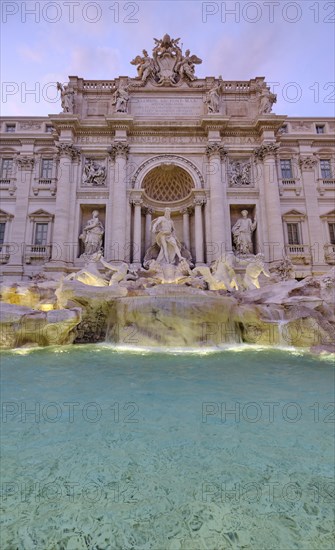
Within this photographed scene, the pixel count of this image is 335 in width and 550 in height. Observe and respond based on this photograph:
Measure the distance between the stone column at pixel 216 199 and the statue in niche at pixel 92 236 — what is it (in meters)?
6.54

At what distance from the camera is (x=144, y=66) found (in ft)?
63.5

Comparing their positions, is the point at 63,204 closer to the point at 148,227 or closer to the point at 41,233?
the point at 41,233

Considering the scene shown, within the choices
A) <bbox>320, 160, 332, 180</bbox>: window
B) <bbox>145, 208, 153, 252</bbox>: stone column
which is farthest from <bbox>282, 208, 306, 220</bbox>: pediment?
<bbox>145, 208, 153, 252</bbox>: stone column

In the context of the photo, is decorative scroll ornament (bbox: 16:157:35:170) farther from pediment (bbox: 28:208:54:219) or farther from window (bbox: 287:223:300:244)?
window (bbox: 287:223:300:244)

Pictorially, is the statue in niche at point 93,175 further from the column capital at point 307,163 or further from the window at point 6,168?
the column capital at point 307,163

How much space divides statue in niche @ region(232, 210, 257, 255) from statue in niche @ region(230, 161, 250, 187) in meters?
1.96

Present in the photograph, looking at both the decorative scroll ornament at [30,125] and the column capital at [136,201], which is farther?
the decorative scroll ornament at [30,125]

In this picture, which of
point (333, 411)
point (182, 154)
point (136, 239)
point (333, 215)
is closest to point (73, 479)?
point (333, 411)

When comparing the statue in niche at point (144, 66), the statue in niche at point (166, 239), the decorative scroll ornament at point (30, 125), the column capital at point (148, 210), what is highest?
the statue in niche at point (144, 66)

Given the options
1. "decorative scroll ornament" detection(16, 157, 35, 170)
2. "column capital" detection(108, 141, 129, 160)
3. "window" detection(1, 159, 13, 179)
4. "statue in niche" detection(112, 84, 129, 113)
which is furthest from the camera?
"window" detection(1, 159, 13, 179)

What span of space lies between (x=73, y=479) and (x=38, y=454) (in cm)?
A: 45

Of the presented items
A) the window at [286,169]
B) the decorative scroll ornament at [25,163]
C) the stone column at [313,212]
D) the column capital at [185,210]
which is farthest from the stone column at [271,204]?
the decorative scroll ornament at [25,163]

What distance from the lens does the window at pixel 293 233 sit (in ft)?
61.9

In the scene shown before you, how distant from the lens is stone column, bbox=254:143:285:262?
16.9 metres
